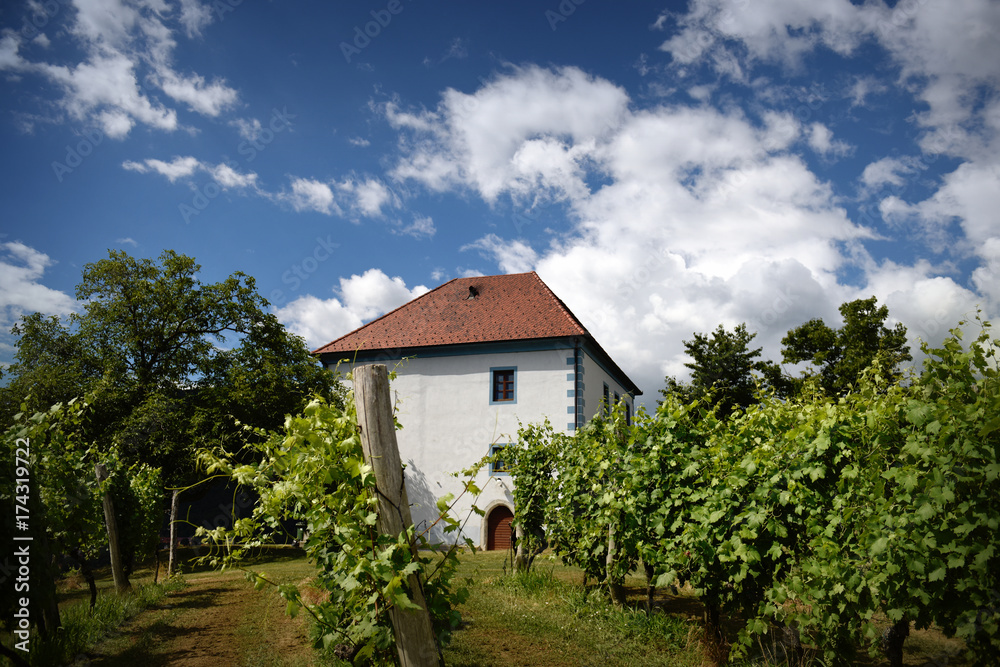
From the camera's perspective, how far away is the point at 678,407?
16.5ft

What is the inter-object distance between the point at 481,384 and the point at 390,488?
1398 cm

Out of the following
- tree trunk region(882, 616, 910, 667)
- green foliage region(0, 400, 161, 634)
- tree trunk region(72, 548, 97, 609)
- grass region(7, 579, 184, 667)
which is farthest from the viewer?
tree trunk region(72, 548, 97, 609)

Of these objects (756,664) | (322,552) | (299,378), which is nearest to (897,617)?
(756,664)

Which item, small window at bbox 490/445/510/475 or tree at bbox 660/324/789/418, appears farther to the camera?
tree at bbox 660/324/789/418

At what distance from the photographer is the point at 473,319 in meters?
18.0

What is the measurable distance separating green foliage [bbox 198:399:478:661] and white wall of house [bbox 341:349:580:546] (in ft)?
42.0

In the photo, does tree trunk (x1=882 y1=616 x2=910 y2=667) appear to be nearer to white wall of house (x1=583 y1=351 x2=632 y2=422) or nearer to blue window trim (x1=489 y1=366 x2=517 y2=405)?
white wall of house (x1=583 y1=351 x2=632 y2=422)

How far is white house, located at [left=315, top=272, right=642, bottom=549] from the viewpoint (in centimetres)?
1593

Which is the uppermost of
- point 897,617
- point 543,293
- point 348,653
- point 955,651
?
point 543,293

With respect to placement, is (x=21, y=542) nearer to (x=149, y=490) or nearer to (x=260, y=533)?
(x=260, y=533)

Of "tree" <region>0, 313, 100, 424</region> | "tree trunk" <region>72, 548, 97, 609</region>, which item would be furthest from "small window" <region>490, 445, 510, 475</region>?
"tree" <region>0, 313, 100, 424</region>

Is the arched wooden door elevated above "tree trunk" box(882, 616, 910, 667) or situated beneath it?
situated beneath

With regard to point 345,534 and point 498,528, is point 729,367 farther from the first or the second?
point 345,534

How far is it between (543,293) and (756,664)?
49.0 ft
